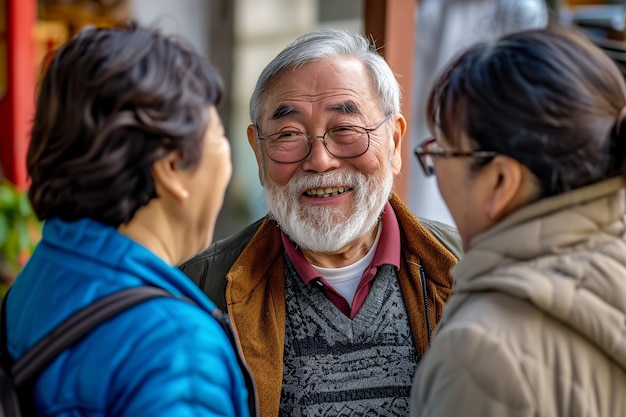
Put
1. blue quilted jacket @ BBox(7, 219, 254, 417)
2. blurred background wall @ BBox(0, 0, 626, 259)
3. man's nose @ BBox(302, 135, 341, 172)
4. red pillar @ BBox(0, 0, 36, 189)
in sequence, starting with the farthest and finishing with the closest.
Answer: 1. red pillar @ BBox(0, 0, 36, 189)
2. blurred background wall @ BBox(0, 0, 626, 259)
3. man's nose @ BBox(302, 135, 341, 172)
4. blue quilted jacket @ BBox(7, 219, 254, 417)

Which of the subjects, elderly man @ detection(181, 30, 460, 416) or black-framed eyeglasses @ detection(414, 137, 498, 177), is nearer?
black-framed eyeglasses @ detection(414, 137, 498, 177)

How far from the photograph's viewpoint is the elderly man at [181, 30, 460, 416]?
7.47ft

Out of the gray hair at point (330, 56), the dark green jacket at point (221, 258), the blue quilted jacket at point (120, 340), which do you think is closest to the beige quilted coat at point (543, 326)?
the blue quilted jacket at point (120, 340)

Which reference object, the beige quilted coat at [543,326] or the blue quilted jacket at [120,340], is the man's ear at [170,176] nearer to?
the blue quilted jacket at [120,340]

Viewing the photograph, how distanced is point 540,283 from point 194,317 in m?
0.62

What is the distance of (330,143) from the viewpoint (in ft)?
7.98

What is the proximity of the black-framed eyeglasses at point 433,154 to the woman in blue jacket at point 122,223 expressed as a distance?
1.53 feet

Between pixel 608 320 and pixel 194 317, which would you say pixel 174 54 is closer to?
pixel 194 317

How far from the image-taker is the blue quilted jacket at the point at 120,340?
138cm

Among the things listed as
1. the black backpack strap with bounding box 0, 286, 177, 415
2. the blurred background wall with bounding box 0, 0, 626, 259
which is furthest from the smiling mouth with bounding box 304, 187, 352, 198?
the blurred background wall with bounding box 0, 0, 626, 259

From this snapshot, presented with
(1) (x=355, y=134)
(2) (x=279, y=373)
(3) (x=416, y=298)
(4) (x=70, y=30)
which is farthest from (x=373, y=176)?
(4) (x=70, y=30)

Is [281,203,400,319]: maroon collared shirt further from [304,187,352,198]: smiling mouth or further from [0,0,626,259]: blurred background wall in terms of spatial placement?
[0,0,626,259]: blurred background wall

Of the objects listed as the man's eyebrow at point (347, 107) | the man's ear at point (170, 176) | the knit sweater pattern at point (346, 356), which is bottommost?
the knit sweater pattern at point (346, 356)

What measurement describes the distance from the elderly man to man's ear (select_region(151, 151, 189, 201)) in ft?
2.77
